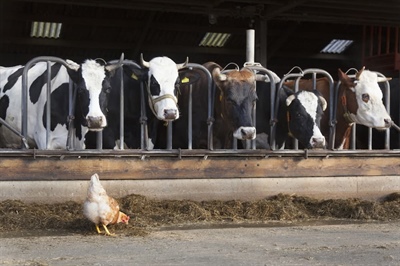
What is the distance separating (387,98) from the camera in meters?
8.93

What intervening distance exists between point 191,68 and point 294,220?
8.02 feet

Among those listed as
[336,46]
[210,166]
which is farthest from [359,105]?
[336,46]

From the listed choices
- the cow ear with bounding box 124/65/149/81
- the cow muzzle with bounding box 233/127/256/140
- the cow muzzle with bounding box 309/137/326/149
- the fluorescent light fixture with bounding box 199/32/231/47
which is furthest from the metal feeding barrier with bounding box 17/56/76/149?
the fluorescent light fixture with bounding box 199/32/231/47

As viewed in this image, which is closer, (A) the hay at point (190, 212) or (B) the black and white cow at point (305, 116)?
(A) the hay at point (190, 212)

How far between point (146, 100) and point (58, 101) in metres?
1.12

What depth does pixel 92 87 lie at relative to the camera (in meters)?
7.73

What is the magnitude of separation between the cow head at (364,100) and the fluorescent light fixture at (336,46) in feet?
35.2

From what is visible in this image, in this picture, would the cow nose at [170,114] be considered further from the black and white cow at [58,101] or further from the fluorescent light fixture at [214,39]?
the fluorescent light fixture at [214,39]

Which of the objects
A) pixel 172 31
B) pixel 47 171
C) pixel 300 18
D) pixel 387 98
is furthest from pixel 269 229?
pixel 172 31

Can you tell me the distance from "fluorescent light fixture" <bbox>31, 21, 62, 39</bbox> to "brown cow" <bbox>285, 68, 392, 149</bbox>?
920 cm

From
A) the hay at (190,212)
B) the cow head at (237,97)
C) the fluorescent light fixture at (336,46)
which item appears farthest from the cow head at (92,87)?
the fluorescent light fixture at (336,46)

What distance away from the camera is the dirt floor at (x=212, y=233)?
5305 millimetres

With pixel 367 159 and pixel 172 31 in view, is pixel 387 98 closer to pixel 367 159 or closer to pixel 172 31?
pixel 367 159

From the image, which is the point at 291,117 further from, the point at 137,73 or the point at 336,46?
the point at 336,46
